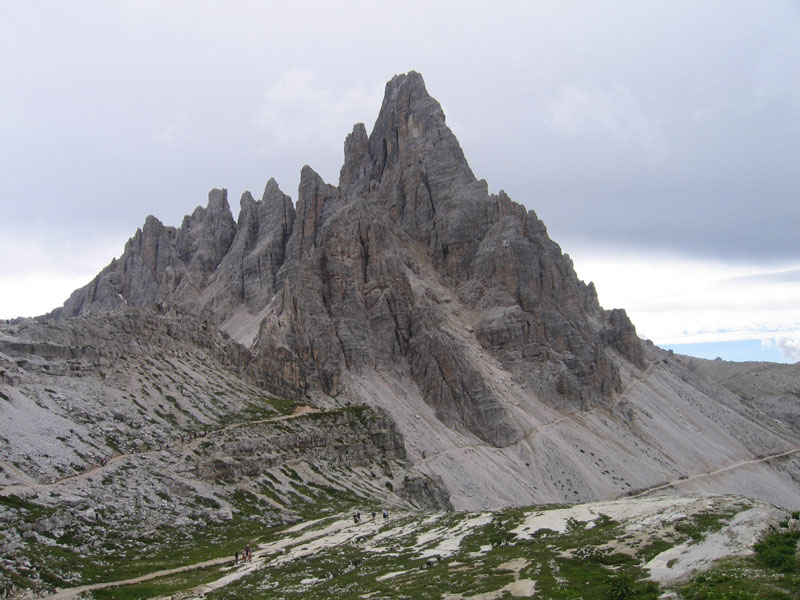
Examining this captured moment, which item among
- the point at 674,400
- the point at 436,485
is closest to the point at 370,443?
the point at 436,485

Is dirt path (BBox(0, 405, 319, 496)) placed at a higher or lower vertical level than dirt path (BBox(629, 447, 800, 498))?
higher

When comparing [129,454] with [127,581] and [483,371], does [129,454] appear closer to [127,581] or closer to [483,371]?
[127,581]

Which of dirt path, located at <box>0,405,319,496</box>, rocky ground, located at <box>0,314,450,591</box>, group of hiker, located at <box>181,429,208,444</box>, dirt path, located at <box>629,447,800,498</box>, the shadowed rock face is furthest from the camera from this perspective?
the shadowed rock face

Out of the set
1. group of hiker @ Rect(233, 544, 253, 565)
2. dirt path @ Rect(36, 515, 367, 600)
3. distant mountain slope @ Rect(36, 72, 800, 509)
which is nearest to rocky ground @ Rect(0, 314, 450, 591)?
dirt path @ Rect(36, 515, 367, 600)

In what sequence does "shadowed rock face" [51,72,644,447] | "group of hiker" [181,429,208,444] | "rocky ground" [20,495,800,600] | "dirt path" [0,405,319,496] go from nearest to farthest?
"rocky ground" [20,495,800,600], "dirt path" [0,405,319,496], "group of hiker" [181,429,208,444], "shadowed rock face" [51,72,644,447]

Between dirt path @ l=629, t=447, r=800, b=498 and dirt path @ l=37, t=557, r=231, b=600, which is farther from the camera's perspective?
dirt path @ l=629, t=447, r=800, b=498

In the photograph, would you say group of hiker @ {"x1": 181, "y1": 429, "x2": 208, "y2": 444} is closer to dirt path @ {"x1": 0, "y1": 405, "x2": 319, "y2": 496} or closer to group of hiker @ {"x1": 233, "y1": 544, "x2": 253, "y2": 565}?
dirt path @ {"x1": 0, "y1": 405, "x2": 319, "y2": 496}

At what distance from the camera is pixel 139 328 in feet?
337

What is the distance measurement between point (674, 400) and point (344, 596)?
181 metres

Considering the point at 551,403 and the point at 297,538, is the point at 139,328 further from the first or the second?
the point at 551,403

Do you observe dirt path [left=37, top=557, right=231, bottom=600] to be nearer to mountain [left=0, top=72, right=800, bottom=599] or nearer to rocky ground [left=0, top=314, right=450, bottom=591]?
mountain [left=0, top=72, right=800, bottom=599]

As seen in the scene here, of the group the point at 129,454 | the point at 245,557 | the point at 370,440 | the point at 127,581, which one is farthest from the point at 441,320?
the point at 127,581

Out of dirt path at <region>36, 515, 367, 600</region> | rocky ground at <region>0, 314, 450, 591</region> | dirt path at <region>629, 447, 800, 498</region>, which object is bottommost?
dirt path at <region>629, 447, 800, 498</region>

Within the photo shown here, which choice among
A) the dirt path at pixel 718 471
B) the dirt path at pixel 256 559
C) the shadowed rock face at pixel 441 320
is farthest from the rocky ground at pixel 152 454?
the dirt path at pixel 718 471
